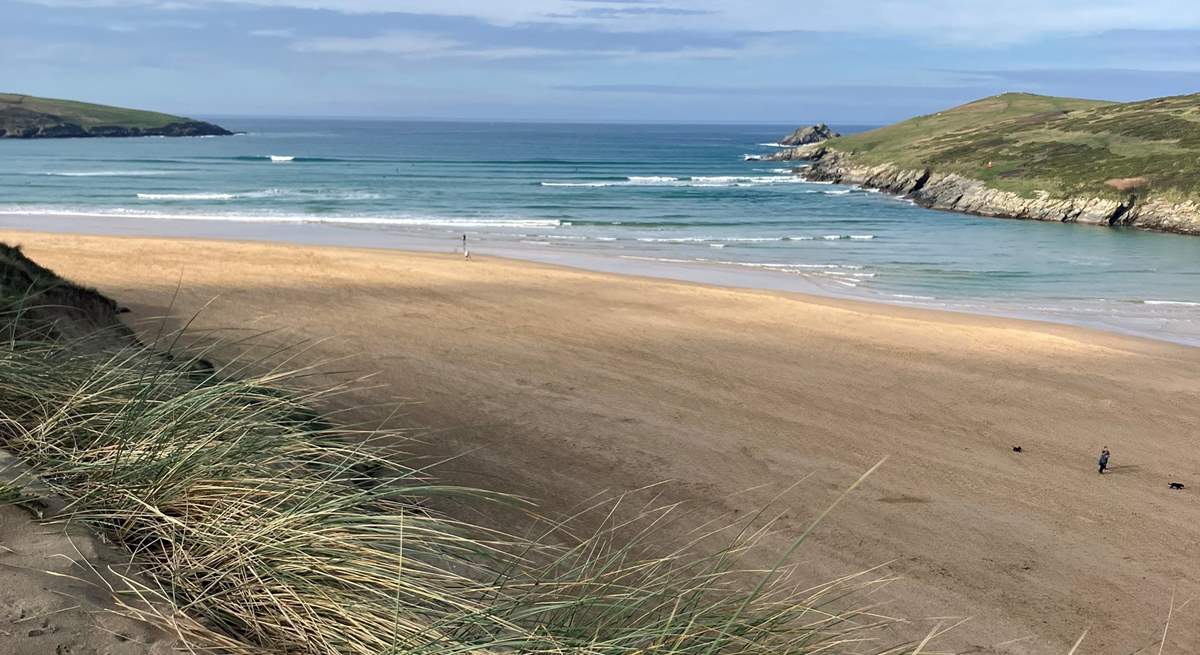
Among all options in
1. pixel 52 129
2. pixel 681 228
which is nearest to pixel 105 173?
pixel 681 228

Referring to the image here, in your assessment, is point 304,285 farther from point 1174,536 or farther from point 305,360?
point 1174,536

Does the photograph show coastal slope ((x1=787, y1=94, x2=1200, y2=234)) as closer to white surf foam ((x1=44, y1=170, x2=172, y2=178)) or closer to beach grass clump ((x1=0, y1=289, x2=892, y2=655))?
beach grass clump ((x1=0, y1=289, x2=892, y2=655))

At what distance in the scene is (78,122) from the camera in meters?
144

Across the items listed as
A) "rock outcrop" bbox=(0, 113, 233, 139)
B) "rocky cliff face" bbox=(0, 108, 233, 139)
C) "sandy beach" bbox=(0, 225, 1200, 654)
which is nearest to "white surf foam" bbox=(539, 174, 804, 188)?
"sandy beach" bbox=(0, 225, 1200, 654)

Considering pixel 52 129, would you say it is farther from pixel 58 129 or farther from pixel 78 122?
pixel 78 122

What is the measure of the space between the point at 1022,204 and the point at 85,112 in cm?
15146

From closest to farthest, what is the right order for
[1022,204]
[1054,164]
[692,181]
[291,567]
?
[291,567]
[1022,204]
[1054,164]
[692,181]

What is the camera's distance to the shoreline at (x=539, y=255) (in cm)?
2266

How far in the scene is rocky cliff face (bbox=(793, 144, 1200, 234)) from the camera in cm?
4636

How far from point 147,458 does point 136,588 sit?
82 centimetres

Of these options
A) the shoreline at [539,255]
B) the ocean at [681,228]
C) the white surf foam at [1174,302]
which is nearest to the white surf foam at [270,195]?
the ocean at [681,228]

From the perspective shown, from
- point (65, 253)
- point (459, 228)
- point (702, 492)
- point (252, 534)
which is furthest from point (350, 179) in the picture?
point (252, 534)

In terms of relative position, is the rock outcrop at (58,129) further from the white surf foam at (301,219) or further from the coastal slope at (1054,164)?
the coastal slope at (1054,164)

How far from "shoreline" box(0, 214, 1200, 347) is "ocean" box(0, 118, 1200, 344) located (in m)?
0.12
